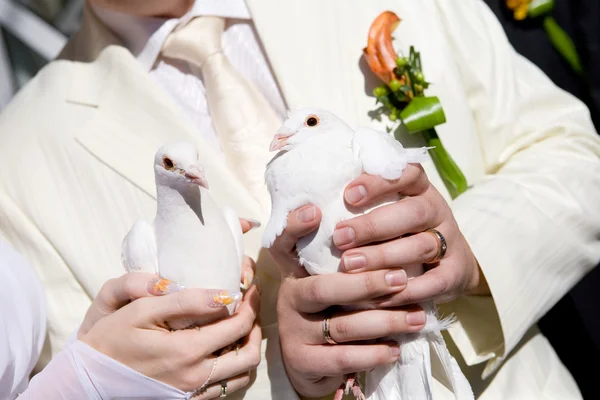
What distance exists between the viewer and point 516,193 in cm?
119

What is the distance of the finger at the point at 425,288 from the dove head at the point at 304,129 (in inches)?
9.6

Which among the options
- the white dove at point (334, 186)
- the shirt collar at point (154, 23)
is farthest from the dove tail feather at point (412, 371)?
the shirt collar at point (154, 23)

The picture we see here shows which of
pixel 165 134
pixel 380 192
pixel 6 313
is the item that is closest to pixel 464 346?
pixel 380 192

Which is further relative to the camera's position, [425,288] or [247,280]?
[247,280]

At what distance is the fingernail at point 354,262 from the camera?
0.92 meters

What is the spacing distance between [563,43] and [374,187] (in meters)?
1.32

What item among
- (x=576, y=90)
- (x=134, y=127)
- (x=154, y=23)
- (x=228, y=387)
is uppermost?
(x=154, y=23)

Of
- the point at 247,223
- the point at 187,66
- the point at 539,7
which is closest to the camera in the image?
the point at 247,223

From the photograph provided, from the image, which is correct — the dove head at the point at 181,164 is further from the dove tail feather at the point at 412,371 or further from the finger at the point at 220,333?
the dove tail feather at the point at 412,371

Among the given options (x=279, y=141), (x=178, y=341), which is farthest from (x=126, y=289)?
(x=279, y=141)

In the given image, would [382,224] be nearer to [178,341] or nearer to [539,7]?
[178,341]

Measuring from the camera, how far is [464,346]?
114cm

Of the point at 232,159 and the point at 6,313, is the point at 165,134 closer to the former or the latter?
the point at 232,159

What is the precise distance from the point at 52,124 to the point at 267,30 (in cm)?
45
